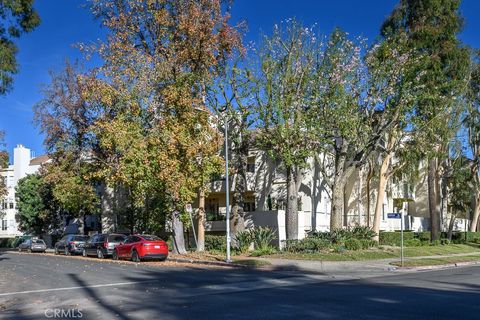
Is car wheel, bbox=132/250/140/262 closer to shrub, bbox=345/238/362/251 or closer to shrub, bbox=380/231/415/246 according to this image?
shrub, bbox=345/238/362/251

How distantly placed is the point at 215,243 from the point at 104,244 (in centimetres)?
669

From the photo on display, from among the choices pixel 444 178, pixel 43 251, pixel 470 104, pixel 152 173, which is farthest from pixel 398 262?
pixel 43 251

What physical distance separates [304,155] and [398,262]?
24.6 ft

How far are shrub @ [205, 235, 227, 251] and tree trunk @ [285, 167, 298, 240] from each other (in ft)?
13.2

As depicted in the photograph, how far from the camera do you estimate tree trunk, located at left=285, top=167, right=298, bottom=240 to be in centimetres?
3234

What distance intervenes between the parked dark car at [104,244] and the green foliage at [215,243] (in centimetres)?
529

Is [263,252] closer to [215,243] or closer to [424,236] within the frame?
[215,243]

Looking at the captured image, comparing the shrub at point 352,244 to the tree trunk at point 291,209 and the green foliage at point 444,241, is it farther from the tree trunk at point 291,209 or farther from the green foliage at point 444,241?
the green foliage at point 444,241

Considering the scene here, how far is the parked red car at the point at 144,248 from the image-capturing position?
90.6ft

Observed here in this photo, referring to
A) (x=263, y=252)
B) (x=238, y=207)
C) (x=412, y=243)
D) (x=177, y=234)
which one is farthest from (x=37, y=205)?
(x=412, y=243)

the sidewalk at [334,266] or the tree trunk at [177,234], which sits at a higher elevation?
the tree trunk at [177,234]

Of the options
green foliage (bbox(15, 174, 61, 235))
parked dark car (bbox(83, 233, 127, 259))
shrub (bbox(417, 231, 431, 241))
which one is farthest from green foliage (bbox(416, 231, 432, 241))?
green foliage (bbox(15, 174, 61, 235))

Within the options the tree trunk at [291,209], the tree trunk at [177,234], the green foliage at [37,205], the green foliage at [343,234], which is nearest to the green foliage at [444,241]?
the green foliage at [343,234]

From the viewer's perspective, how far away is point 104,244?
3186cm
